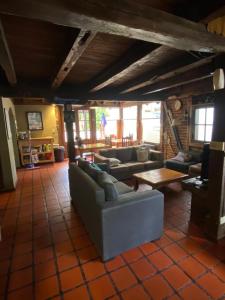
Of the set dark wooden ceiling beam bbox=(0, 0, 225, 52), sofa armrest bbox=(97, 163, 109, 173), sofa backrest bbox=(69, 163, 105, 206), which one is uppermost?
dark wooden ceiling beam bbox=(0, 0, 225, 52)

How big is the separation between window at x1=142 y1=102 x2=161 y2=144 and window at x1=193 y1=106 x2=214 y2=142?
5.18ft

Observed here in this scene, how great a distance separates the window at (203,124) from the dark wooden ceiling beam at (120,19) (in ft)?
10.9

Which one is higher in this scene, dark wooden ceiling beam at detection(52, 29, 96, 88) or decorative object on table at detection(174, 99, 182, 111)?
dark wooden ceiling beam at detection(52, 29, 96, 88)

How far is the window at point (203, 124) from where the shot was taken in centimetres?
439

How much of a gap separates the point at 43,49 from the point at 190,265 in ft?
9.21

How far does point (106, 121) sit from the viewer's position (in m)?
8.27

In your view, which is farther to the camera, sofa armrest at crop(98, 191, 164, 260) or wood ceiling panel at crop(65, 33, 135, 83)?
sofa armrest at crop(98, 191, 164, 260)

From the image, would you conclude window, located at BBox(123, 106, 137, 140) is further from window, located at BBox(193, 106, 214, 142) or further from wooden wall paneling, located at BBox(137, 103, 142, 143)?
window, located at BBox(193, 106, 214, 142)

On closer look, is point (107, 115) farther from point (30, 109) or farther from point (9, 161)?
point (9, 161)

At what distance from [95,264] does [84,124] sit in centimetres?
651

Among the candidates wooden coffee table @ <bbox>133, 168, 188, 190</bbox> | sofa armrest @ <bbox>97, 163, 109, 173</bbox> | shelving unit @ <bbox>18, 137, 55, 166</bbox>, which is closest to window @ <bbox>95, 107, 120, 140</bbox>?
shelving unit @ <bbox>18, 137, 55, 166</bbox>

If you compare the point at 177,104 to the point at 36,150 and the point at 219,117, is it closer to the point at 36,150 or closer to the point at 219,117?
the point at 219,117

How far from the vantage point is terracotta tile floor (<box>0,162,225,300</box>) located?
1584 mm

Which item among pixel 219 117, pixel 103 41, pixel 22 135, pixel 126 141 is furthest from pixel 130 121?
pixel 103 41
